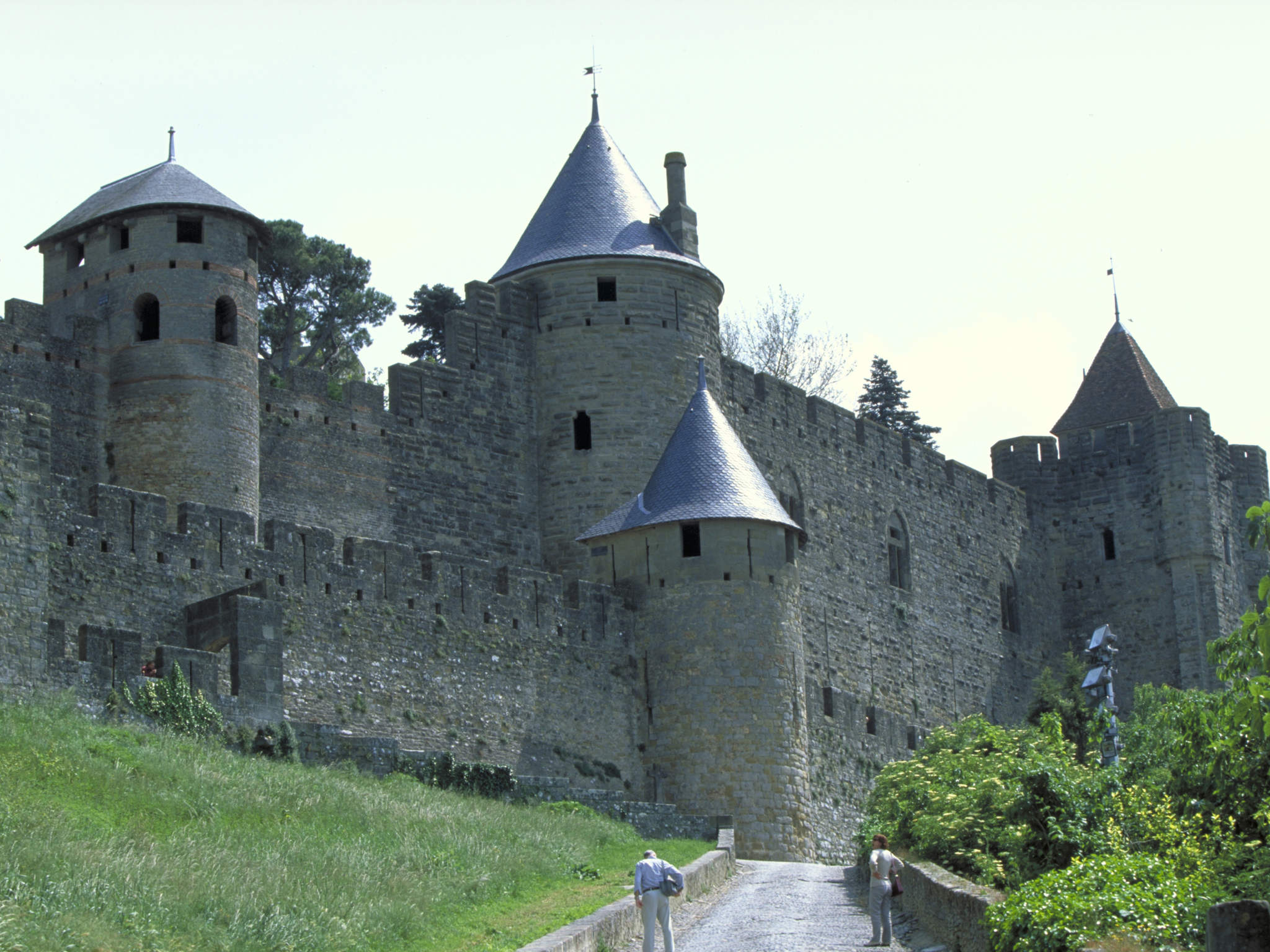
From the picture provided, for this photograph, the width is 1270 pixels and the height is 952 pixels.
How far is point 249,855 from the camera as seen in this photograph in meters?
16.2

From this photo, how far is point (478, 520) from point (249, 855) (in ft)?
53.9

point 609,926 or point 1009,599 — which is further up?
point 1009,599

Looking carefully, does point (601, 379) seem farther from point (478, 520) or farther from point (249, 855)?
point (249, 855)

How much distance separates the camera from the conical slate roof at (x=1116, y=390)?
48.1 metres

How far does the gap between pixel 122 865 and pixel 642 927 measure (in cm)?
442

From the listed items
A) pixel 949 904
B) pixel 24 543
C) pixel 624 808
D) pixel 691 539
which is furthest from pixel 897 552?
pixel 949 904

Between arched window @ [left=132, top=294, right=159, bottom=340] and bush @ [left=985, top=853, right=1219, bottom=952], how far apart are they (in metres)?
18.2

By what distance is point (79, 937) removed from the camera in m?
12.7

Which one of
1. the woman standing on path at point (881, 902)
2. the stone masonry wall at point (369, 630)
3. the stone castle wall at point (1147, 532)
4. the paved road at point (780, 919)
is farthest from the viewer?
the stone castle wall at point (1147, 532)

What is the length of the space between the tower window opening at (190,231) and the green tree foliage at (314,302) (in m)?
20.2

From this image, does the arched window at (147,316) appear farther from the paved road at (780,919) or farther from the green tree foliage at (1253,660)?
the green tree foliage at (1253,660)

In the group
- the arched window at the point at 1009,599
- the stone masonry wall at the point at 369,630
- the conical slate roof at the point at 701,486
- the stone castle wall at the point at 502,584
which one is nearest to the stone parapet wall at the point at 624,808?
the stone masonry wall at the point at 369,630

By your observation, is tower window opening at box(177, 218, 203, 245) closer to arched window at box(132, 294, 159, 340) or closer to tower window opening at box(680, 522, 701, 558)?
arched window at box(132, 294, 159, 340)

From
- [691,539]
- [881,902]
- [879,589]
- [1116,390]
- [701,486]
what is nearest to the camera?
[881,902]
